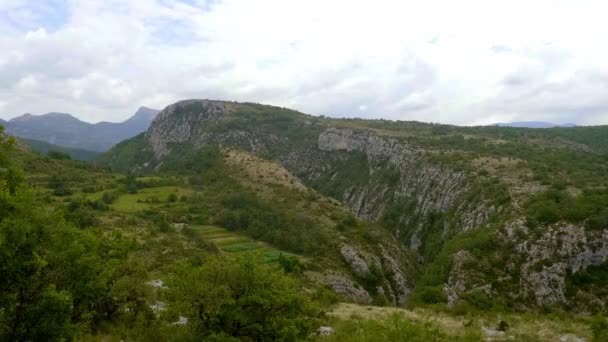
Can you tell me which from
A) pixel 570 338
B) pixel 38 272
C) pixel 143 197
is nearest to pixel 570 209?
pixel 570 338

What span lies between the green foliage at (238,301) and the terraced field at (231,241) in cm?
3850

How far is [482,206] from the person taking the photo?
6316cm

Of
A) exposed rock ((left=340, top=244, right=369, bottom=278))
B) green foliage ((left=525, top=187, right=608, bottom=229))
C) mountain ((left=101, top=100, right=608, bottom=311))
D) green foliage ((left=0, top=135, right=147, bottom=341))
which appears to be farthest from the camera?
exposed rock ((left=340, top=244, right=369, bottom=278))

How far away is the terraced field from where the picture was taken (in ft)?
190

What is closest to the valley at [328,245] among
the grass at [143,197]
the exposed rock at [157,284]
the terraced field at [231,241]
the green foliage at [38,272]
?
the green foliage at [38,272]

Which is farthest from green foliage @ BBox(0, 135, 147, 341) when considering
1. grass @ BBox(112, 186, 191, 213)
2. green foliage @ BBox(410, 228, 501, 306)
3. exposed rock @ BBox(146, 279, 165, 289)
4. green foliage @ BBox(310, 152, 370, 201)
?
green foliage @ BBox(310, 152, 370, 201)

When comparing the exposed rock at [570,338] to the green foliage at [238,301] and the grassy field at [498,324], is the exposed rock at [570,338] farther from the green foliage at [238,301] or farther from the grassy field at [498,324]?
the green foliage at [238,301]

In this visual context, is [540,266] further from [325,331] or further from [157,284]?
[157,284]

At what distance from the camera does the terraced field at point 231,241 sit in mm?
57812

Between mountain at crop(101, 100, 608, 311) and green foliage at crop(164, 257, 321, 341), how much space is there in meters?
26.2

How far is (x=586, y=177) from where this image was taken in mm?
65812

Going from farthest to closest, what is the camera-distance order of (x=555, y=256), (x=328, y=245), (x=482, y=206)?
(x=328, y=245), (x=482, y=206), (x=555, y=256)

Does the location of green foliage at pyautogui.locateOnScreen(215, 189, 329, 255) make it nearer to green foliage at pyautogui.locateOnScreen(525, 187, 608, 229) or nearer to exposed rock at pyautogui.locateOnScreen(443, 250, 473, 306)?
exposed rock at pyautogui.locateOnScreen(443, 250, 473, 306)

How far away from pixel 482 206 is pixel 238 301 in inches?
2164
